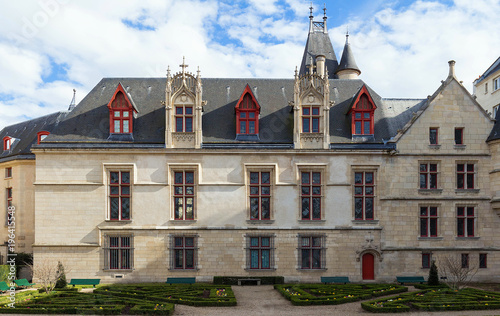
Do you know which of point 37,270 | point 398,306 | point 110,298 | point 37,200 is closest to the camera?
point 398,306

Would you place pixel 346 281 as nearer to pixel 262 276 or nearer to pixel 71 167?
pixel 262 276

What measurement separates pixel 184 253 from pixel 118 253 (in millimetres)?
4233

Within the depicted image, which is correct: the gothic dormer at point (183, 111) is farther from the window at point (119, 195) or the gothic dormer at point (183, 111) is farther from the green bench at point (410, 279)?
the green bench at point (410, 279)

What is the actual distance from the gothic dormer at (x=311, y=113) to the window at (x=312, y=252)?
6.08 meters

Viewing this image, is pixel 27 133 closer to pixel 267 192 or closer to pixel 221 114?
pixel 221 114

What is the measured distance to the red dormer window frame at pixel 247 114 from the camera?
90.2 feet

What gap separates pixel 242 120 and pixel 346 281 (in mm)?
12420

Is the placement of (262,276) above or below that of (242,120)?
below

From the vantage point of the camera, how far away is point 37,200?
26.3 m

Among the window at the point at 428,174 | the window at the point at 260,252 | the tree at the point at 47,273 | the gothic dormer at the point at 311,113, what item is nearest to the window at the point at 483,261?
the window at the point at 428,174

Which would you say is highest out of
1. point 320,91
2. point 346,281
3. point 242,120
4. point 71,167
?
point 320,91

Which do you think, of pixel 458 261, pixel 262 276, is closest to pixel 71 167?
pixel 262 276

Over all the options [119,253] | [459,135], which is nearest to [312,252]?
[119,253]

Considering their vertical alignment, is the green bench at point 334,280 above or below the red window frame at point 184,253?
below
